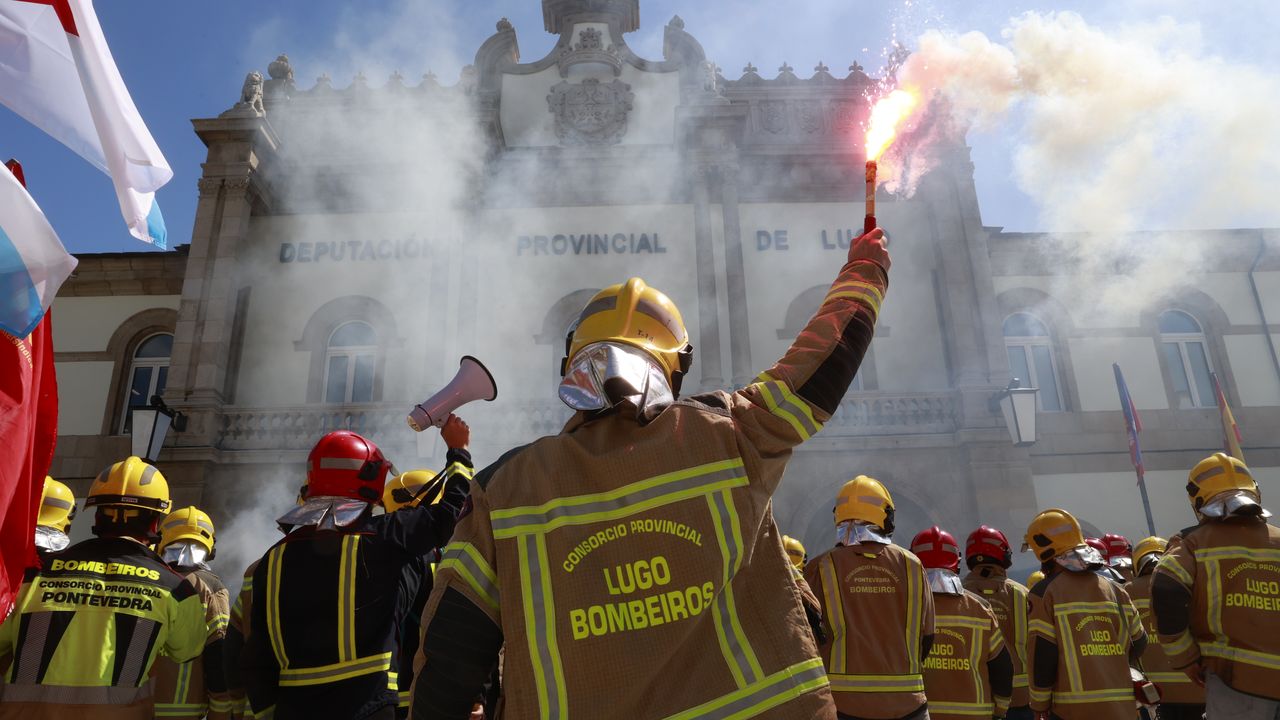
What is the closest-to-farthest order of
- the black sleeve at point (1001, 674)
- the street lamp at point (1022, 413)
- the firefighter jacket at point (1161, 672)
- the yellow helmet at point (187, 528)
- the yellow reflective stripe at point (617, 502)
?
the yellow reflective stripe at point (617, 502), the black sleeve at point (1001, 674), the yellow helmet at point (187, 528), the firefighter jacket at point (1161, 672), the street lamp at point (1022, 413)

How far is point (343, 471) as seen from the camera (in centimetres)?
318

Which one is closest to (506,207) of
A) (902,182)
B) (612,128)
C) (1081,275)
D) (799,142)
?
(612,128)

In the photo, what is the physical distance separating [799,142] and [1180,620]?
33.3ft

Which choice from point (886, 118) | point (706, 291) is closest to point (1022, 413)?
point (706, 291)

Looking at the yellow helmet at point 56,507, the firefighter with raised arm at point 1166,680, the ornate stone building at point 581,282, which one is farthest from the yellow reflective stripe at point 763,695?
the ornate stone building at point 581,282

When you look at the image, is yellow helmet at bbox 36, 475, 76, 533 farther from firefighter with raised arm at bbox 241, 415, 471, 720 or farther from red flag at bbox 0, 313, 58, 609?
red flag at bbox 0, 313, 58, 609

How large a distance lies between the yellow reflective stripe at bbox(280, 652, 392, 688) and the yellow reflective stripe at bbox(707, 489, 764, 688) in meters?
1.79

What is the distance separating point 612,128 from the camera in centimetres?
1348

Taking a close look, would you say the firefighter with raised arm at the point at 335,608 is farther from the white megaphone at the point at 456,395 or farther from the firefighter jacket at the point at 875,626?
the firefighter jacket at the point at 875,626

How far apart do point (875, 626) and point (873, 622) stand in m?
0.02

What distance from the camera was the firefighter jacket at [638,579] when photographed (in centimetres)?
154

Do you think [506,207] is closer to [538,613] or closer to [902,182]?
[902,182]

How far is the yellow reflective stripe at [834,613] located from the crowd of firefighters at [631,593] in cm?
2

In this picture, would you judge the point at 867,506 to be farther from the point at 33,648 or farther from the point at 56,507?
the point at 56,507
